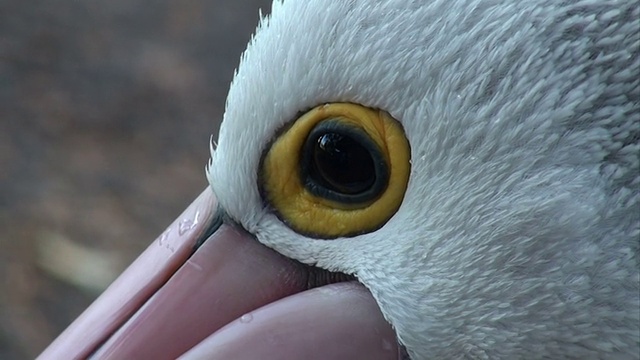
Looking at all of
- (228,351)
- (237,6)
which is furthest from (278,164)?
(237,6)

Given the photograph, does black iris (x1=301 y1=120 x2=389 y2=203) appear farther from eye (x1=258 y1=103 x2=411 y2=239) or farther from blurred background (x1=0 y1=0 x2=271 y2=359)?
blurred background (x1=0 y1=0 x2=271 y2=359)

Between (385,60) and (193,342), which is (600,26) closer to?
(385,60)

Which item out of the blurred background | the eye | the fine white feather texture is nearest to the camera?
the fine white feather texture

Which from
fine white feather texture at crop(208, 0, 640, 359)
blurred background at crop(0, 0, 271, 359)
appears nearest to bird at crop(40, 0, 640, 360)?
fine white feather texture at crop(208, 0, 640, 359)

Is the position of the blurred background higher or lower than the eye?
higher

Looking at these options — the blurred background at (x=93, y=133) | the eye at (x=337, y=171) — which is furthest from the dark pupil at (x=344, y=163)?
the blurred background at (x=93, y=133)

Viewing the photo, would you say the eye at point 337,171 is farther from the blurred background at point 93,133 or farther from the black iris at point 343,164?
the blurred background at point 93,133
